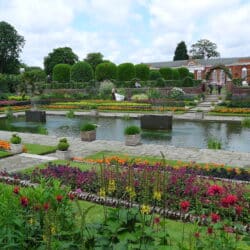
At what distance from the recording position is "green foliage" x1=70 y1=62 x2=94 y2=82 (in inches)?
1537

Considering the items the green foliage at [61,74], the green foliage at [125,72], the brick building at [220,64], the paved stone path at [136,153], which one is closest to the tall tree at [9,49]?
the green foliage at [61,74]

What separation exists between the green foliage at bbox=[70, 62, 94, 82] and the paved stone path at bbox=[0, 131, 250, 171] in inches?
1036

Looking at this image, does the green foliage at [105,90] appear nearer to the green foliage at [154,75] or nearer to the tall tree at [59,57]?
the green foliage at [154,75]

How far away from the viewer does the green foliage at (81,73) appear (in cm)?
3903

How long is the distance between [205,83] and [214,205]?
33837 mm

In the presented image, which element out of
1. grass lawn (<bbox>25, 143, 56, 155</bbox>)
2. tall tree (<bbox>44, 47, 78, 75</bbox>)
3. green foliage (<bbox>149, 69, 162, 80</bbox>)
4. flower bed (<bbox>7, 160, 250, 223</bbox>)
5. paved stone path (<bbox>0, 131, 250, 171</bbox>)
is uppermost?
tall tree (<bbox>44, 47, 78, 75</bbox>)

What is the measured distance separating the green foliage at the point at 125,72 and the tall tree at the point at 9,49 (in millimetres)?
21682

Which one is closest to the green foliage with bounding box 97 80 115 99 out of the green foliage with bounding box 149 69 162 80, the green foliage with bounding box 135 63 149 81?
the green foliage with bounding box 135 63 149 81

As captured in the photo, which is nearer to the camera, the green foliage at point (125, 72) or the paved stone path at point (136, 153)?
the paved stone path at point (136, 153)

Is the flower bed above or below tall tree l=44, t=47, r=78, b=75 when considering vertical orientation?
below

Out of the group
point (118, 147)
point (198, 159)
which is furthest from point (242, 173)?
point (118, 147)

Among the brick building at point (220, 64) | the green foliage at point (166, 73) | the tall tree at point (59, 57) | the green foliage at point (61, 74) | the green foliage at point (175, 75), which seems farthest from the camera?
the tall tree at point (59, 57)

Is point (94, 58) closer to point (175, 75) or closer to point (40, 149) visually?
point (175, 75)

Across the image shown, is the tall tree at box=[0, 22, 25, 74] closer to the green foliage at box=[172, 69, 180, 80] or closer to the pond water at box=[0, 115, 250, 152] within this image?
the green foliage at box=[172, 69, 180, 80]
